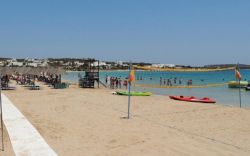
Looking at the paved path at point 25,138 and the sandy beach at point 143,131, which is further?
the sandy beach at point 143,131

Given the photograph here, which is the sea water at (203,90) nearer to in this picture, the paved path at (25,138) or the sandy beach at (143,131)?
the sandy beach at (143,131)

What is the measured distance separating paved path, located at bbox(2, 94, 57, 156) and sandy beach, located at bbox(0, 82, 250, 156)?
0.19 m

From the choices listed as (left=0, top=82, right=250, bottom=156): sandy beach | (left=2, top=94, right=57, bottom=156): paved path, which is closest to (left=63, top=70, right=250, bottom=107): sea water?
(left=0, top=82, right=250, bottom=156): sandy beach

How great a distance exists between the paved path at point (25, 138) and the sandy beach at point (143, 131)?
7.4 inches

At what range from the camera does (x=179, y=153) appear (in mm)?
7527

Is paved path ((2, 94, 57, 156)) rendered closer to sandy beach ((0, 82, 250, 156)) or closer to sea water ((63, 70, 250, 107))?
sandy beach ((0, 82, 250, 156))

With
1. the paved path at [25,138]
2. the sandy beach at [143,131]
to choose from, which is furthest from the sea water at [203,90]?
the paved path at [25,138]

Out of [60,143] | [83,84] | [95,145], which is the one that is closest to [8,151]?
[60,143]

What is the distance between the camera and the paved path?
7383mm

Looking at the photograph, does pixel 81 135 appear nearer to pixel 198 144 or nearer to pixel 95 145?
pixel 95 145

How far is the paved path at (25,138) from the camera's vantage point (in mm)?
7383

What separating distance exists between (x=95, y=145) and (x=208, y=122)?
5085 mm

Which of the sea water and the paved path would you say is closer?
the paved path

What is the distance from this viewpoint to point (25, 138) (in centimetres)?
859
